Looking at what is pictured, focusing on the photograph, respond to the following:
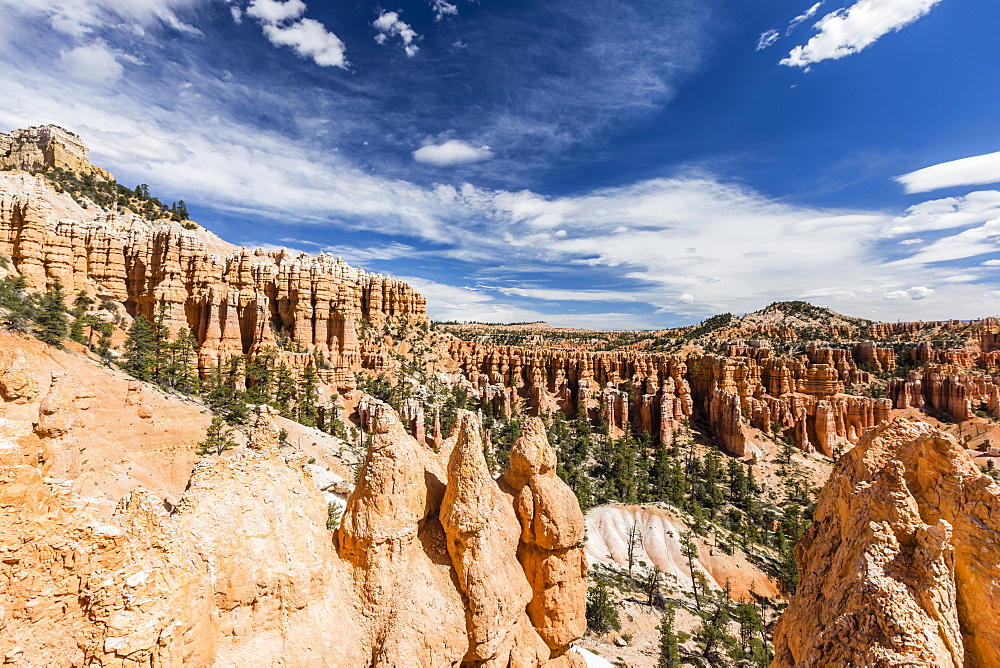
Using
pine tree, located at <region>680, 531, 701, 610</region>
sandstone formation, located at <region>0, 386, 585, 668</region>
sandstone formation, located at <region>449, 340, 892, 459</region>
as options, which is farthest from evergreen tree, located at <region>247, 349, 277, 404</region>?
pine tree, located at <region>680, 531, 701, 610</region>

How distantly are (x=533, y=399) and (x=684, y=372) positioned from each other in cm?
2741

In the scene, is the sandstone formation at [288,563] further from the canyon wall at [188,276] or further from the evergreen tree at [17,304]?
the canyon wall at [188,276]

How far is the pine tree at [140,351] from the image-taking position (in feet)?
108

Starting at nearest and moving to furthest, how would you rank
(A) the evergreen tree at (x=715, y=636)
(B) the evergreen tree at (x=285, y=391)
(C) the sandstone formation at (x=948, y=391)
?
1. (A) the evergreen tree at (x=715, y=636)
2. (B) the evergreen tree at (x=285, y=391)
3. (C) the sandstone formation at (x=948, y=391)

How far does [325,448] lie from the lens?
113ft

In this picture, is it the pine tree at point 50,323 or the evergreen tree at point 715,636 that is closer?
the evergreen tree at point 715,636

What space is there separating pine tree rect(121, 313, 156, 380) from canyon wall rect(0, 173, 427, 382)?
543 cm

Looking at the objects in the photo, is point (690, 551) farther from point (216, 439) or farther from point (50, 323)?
point (50, 323)

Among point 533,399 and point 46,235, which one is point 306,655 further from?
point 533,399

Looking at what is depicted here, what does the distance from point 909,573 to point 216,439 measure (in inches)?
1231

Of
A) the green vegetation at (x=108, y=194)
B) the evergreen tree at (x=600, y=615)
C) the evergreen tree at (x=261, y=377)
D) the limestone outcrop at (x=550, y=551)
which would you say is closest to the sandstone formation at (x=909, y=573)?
the limestone outcrop at (x=550, y=551)

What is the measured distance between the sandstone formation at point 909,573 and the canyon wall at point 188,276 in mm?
52644

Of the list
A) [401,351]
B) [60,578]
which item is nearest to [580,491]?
[401,351]

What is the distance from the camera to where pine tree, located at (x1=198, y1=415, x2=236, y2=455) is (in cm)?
2513
